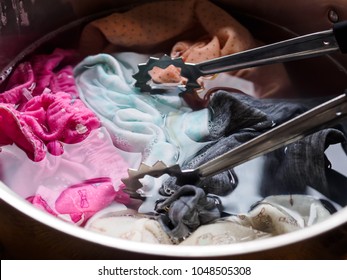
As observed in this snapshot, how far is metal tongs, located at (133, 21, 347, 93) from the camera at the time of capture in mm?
752

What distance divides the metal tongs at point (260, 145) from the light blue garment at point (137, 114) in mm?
67

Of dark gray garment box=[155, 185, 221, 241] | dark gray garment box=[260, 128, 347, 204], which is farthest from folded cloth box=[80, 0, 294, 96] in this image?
dark gray garment box=[155, 185, 221, 241]

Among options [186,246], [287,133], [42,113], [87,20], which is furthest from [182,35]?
[186,246]

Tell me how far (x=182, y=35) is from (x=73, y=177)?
0.39 meters

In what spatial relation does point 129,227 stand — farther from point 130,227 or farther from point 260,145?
point 260,145

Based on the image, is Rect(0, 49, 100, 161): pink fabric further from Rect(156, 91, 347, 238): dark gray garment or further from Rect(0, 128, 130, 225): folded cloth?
Rect(156, 91, 347, 238): dark gray garment

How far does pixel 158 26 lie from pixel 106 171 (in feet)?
1.21

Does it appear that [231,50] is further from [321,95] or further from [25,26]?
[25,26]

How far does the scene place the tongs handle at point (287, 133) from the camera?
64 cm

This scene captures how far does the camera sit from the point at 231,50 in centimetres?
98

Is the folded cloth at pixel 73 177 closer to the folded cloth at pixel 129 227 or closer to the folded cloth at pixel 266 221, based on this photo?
the folded cloth at pixel 129 227

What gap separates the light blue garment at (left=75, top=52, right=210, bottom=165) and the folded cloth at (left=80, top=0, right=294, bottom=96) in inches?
2.3

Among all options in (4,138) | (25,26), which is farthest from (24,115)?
(25,26)

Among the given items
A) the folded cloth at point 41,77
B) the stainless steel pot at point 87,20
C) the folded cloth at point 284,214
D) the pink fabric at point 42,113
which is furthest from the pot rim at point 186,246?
the folded cloth at point 41,77
